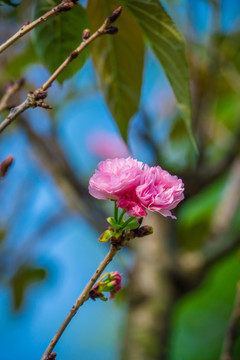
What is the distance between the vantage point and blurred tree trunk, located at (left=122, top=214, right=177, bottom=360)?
3.47 feet

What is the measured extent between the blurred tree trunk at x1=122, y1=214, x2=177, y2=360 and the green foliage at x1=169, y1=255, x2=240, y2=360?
0.36 m

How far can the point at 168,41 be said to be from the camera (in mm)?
387

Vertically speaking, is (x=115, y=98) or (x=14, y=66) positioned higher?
(x=14, y=66)

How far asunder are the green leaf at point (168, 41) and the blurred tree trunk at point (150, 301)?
0.81 m

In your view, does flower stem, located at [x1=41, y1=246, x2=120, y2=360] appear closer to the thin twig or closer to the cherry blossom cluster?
the cherry blossom cluster

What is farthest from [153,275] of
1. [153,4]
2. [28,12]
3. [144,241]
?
[153,4]

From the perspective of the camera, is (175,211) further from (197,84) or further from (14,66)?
(14,66)

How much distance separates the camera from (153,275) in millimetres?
1138

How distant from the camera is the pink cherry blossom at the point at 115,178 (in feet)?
0.91

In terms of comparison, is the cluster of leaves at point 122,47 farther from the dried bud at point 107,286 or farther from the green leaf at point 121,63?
the dried bud at point 107,286

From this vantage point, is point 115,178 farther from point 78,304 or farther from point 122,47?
point 122,47

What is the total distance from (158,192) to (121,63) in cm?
23

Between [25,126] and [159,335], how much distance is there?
694mm

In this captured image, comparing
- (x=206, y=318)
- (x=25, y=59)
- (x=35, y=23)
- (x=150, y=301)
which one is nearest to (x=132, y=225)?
(x=35, y=23)
